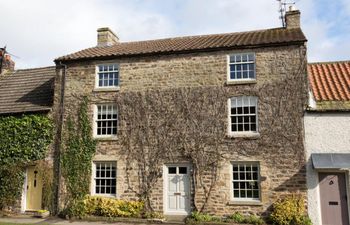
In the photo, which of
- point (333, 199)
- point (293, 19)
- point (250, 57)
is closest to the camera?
point (333, 199)

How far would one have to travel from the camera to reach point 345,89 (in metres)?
16.0

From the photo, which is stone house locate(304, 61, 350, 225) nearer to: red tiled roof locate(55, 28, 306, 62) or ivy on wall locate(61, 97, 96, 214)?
red tiled roof locate(55, 28, 306, 62)

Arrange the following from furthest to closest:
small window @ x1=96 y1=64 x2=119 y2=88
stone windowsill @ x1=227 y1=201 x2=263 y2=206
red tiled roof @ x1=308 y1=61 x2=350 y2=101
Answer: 1. small window @ x1=96 y1=64 x2=119 y2=88
2. red tiled roof @ x1=308 y1=61 x2=350 y2=101
3. stone windowsill @ x1=227 y1=201 x2=263 y2=206

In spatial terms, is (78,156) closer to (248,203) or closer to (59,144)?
(59,144)

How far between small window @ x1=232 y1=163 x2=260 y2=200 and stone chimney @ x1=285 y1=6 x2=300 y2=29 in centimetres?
784

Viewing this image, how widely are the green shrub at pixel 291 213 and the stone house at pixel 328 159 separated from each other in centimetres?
46

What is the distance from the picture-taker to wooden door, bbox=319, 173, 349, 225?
14.0 metres

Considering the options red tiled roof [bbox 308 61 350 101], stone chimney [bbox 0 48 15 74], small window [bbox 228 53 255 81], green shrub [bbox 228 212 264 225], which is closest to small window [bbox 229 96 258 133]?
small window [bbox 228 53 255 81]

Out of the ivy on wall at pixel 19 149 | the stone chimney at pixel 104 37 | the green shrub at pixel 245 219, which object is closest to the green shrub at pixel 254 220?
the green shrub at pixel 245 219

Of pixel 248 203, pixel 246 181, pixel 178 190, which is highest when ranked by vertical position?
pixel 246 181

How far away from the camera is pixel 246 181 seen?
1509 cm

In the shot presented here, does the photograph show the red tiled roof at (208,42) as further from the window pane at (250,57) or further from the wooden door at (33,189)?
the wooden door at (33,189)

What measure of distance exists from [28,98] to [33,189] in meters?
5.03

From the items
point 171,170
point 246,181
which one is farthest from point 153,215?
point 246,181
